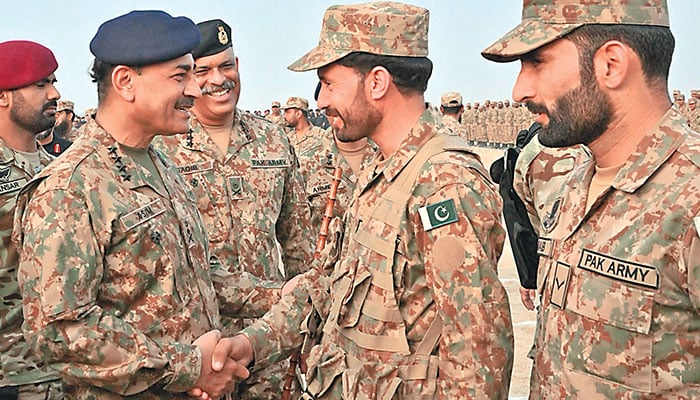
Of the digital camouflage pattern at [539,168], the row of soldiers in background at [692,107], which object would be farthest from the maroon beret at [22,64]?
the row of soldiers in background at [692,107]

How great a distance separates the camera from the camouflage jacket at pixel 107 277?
9.77 ft

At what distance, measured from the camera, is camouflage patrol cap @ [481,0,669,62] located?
2.50 m

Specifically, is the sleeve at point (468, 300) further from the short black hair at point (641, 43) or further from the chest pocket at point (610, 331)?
the short black hair at point (641, 43)

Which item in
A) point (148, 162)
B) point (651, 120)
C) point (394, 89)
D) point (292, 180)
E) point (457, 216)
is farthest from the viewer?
point (292, 180)

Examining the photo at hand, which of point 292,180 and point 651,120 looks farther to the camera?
point 292,180

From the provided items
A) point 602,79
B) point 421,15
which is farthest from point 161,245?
point 602,79

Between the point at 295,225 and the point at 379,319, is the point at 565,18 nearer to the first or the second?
the point at 379,319

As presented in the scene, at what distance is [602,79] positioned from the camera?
2494 millimetres

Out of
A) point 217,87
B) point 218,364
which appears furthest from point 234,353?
point 217,87

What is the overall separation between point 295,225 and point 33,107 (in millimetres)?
1674

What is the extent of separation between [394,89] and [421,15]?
0.37 m

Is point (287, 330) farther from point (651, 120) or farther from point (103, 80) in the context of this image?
point (651, 120)

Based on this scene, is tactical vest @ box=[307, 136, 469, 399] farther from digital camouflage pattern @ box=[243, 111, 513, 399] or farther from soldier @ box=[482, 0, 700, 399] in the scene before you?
soldier @ box=[482, 0, 700, 399]

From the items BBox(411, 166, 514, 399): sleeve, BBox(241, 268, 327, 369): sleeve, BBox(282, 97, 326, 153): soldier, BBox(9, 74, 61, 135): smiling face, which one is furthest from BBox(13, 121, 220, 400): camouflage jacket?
BBox(282, 97, 326, 153): soldier
